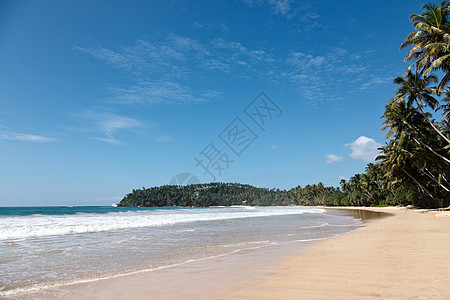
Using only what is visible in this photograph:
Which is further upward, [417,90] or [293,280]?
[417,90]

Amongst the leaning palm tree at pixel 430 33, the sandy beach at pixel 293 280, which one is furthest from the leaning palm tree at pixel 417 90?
the sandy beach at pixel 293 280

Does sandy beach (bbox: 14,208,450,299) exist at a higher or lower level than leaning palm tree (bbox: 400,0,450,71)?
lower

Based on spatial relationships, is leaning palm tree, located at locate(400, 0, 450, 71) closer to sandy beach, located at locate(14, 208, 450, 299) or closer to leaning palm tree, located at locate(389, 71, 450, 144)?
leaning palm tree, located at locate(389, 71, 450, 144)

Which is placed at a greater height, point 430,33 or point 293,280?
point 430,33

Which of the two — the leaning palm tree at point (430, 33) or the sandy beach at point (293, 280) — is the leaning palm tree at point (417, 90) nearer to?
the leaning palm tree at point (430, 33)

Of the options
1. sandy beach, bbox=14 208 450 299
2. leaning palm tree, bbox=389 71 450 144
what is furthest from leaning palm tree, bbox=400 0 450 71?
sandy beach, bbox=14 208 450 299

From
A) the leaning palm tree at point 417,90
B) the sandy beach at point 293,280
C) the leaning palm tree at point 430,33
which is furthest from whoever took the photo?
the leaning palm tree at point 417,90

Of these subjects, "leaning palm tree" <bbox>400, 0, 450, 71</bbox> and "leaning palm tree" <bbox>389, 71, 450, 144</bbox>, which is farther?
"leaning palm tree" <bbox>389, 71, 450, 144</bbox>

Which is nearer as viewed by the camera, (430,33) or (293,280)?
(293,280)

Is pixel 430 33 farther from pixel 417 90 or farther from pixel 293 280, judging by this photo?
pixel 293 280

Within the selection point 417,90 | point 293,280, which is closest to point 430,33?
point 417,90

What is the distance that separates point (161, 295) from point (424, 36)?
95.6 feet

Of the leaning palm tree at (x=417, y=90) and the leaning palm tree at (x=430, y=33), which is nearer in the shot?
the leaning palm tree at (x=430, y=33)

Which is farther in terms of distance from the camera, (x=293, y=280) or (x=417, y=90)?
(x=417, y=90)
